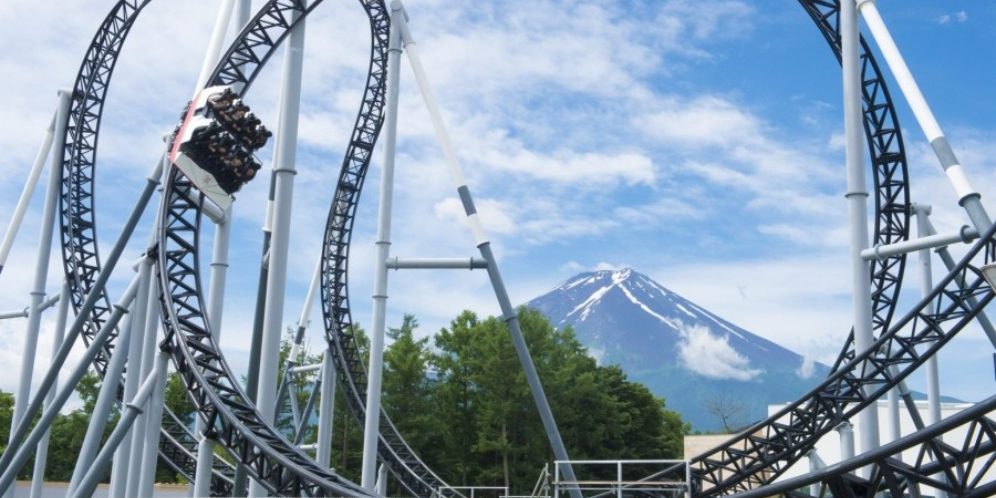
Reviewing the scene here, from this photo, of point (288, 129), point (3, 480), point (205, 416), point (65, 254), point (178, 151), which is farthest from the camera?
point (65, 254)

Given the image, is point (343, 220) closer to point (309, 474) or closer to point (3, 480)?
point (3, 480)

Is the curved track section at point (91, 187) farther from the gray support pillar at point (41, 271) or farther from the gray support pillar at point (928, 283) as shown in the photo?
the gray support pillar at point (928, 283)

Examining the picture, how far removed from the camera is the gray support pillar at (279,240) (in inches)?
436

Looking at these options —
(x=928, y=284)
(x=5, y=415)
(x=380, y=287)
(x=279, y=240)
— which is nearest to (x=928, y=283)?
(x=928, y=284)

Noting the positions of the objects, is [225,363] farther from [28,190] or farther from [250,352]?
[28,190]

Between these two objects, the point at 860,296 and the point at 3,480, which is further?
the point at 3,480

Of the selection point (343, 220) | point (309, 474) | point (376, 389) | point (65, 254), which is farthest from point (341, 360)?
point (309, 474)

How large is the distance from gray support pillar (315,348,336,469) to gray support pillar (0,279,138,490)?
4.51 meters

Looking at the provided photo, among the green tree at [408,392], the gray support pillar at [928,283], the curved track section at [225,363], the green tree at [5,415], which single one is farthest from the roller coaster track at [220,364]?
the green tree at [5,415]

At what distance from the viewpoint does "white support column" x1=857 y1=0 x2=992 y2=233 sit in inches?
402

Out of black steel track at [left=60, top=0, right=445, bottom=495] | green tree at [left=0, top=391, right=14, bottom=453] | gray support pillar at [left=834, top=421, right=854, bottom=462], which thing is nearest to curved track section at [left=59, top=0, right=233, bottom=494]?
black steel track at [left=60, top=0, right=445, bottom=495]

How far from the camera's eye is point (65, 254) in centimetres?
1744

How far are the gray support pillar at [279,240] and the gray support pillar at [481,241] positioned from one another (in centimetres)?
297

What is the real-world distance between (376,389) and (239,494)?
265cm
